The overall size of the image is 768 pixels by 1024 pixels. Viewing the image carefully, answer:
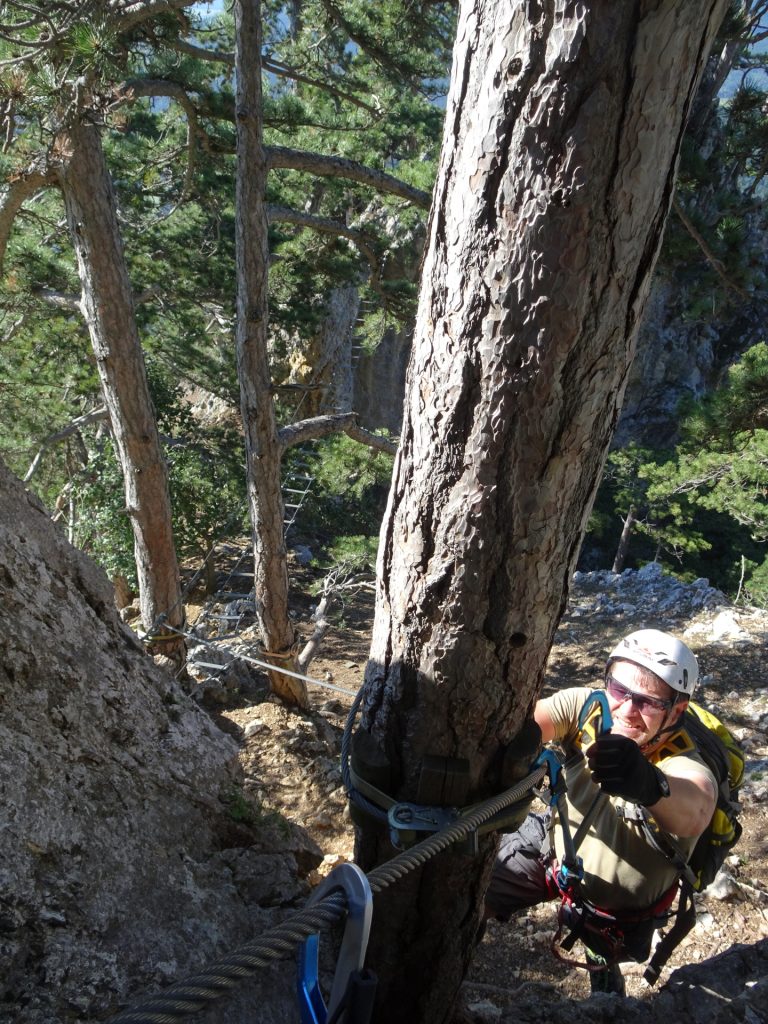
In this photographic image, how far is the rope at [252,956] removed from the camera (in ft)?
2.84

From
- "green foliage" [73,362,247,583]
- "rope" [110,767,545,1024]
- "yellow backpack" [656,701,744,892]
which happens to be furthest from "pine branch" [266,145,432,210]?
"green foliage" [73,362,247,583]

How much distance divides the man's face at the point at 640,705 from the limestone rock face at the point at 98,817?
106cm

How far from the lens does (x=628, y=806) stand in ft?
7.07

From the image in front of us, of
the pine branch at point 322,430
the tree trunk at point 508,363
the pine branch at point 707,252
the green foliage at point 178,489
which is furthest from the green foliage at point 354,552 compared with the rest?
the tree trunk at point 508,363

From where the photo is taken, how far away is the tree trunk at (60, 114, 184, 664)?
423 cm

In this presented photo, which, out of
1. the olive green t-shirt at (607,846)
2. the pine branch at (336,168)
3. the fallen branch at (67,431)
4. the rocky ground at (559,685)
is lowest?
the rocky ground at (559,685)

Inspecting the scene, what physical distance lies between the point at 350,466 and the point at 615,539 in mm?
17806

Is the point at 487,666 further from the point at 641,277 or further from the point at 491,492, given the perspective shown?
Answer: the point at 641,277

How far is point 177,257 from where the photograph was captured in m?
8.70

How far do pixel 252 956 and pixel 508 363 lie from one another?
38.7 inches

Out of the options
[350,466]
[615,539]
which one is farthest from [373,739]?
[615,539]

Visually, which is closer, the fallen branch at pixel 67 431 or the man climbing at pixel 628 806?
the man climbing at pixel 628 806

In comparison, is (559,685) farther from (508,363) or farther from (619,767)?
(508,363)

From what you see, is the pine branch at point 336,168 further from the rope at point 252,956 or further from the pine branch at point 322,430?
the rope at point 252,956
